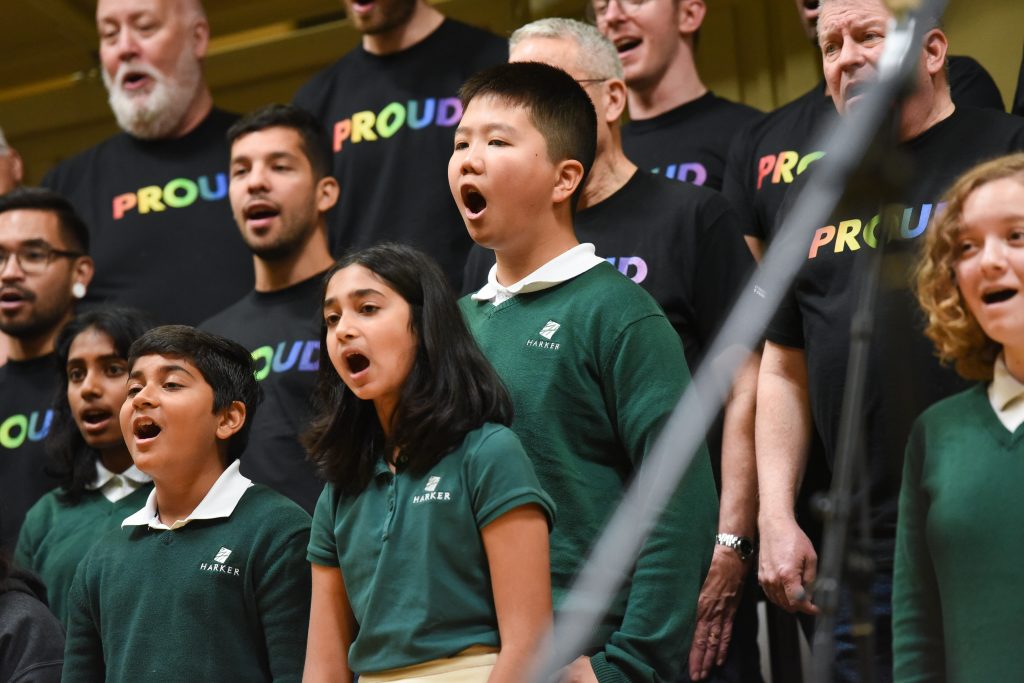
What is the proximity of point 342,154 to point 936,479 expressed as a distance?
87.4 inches

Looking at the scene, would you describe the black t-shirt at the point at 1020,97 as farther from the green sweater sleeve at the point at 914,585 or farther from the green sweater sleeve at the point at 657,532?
the green sweater sleeve at the point at 914,585

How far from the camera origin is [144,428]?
8.52ft

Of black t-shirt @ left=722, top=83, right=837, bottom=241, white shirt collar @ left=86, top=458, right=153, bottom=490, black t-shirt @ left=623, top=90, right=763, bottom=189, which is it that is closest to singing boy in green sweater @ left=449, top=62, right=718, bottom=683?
black t-shirt @ left=722, top=83, right=837, bottom=241

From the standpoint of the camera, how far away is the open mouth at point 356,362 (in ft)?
7.36

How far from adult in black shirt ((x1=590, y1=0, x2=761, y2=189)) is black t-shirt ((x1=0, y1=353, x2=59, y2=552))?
4.95ft

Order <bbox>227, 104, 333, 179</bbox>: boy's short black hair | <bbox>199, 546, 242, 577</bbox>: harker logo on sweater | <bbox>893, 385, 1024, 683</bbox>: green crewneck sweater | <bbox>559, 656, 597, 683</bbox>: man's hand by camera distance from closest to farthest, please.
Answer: <bbox>893, 385, 1024, 683</bbox>: green crewneck sweater
<bbox>559, 656, 597, 683</bbox>: man's hand
<bbox>199, 546, 242, 577</bbox>: harker logo on sweater
<bbox>227, 104, 333, 179</bbox>: boy's short black hair

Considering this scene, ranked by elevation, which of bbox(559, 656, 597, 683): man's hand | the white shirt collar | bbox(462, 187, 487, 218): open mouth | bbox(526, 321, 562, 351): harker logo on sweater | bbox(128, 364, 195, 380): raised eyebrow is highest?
bbox(462, 187, 487, 218): open mouth

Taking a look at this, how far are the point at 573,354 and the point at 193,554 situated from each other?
0.78 metres

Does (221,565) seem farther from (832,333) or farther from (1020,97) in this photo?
(1020,97)

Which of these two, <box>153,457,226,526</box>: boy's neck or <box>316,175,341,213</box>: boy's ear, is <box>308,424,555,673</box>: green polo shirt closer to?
<box>153,457,226,526</box>: boy's neck

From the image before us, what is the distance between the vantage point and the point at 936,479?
1654 mm

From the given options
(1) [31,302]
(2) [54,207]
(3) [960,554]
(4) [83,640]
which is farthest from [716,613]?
(2) [54,207]

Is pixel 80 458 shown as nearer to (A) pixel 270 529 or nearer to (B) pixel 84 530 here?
(B) pixel 84 530

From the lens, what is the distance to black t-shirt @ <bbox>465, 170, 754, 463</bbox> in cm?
262
